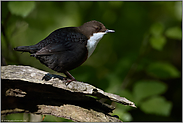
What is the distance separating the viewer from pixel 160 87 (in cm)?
390

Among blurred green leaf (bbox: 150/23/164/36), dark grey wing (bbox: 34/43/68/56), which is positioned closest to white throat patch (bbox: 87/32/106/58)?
dark grey wing (bbox: 34/43/68/56)

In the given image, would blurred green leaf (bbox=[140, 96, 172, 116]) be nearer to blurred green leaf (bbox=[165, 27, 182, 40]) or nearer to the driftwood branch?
blurred green leaf (bbox=[165, 27, 182, 40])

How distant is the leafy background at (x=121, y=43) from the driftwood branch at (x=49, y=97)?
95 centimetres

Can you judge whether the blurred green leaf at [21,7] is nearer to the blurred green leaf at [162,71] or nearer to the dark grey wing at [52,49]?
the dark grey wing at [52,49]

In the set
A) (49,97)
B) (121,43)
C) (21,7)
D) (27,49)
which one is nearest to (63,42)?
(27,49)

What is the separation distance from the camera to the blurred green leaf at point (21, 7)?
10.6 feet

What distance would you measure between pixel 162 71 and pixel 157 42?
0.74 metres

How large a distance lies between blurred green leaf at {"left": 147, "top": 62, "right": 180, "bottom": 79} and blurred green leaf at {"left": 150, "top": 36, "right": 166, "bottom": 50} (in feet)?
1.88

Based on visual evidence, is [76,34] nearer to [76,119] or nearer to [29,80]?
[29,80]

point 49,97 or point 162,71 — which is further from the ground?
point 162,71

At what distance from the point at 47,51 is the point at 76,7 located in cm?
250

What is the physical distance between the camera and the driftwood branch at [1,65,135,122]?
236cm

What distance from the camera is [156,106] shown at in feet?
12.4

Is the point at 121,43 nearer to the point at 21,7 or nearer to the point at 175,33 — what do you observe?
the point at 175,33
